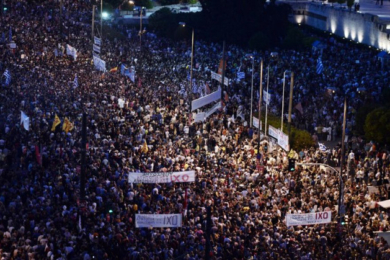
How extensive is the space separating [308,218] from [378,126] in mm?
15503

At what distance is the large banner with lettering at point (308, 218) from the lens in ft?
128

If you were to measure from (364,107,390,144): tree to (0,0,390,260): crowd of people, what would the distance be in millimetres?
579

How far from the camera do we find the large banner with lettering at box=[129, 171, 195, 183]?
40.6 meters

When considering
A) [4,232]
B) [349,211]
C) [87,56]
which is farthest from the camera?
[87,56]

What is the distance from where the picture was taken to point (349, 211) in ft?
138

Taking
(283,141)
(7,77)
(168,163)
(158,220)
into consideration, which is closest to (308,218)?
(158,220)

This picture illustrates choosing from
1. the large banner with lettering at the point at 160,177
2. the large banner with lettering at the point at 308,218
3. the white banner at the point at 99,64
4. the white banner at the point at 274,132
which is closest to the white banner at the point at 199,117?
the white banner at the point at 274,132

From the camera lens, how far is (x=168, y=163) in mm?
46125

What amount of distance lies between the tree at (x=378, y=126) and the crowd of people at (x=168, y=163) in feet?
1.90

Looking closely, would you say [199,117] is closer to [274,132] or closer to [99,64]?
[274,132]

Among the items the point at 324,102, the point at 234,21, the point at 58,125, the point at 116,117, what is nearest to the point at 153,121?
the point at 116,117

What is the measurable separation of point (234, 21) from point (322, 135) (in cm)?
3169

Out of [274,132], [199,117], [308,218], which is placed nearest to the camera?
[308,218]

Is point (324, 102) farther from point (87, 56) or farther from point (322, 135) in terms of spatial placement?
point (87, 56)
